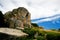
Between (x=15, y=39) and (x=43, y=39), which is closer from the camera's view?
(x=15, y=39)

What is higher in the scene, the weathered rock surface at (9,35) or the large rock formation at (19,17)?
the large rock formation at (19,17)

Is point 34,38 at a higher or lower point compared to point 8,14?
lower

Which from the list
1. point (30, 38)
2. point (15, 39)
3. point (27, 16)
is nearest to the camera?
point (15, 39)

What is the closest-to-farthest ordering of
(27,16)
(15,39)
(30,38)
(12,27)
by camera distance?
1. (15,39)
2. (30,38)
3. (12,27)
4. (27,16)

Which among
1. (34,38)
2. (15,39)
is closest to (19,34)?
(15,39)

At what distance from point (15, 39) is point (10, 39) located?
27 centimetres

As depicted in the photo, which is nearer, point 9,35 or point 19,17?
point 9,35

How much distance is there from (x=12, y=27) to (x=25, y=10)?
164 centimetres

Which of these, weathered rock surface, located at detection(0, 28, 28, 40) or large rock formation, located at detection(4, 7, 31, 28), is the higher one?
large rock formation, located at detection(4, 7, 31, 28)

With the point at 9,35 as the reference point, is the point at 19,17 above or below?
above

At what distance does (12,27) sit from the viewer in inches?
610

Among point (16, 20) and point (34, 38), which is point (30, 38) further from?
point (16, 20)

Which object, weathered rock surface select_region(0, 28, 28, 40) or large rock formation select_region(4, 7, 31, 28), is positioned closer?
weathered rock surface select_region(0, 28, 28, 40)

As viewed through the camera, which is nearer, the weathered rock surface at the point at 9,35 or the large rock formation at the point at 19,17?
the weathered rock surface at the point at 9,35
